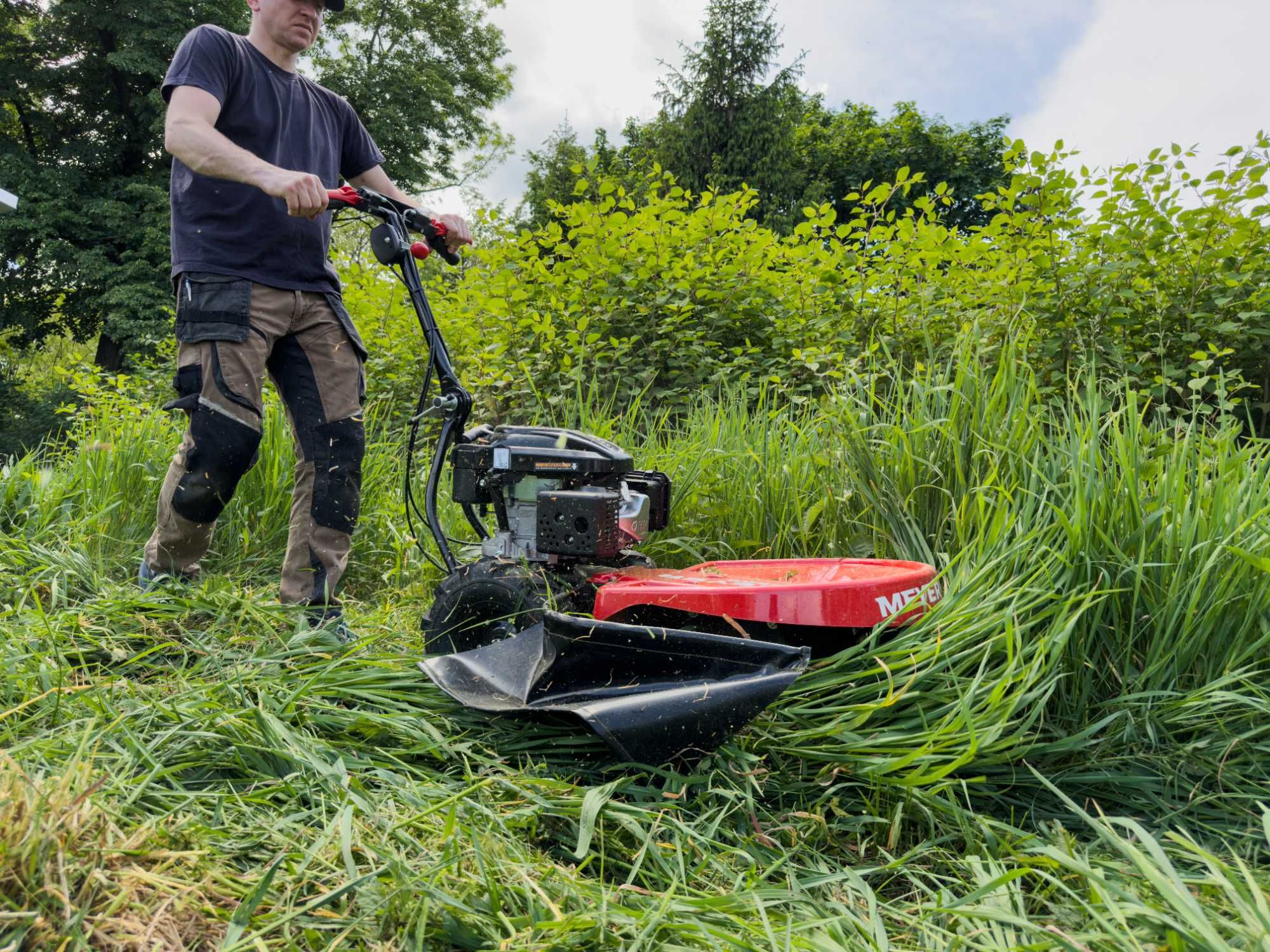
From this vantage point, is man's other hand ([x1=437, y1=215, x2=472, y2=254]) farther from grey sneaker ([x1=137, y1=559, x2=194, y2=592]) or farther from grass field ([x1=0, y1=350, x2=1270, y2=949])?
grey sneaker ([x1=137, y1=559, x2=194, y2=592])

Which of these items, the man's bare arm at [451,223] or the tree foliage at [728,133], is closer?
the man's bare arm at [451,223]

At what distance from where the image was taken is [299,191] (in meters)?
2.16

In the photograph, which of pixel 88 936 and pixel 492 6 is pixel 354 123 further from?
pixel 492 6

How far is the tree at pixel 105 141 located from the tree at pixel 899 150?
11286mm

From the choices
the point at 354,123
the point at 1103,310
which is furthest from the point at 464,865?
the point at 1103,310

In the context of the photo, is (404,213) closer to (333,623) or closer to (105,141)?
(333,623)

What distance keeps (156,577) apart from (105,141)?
19.8m

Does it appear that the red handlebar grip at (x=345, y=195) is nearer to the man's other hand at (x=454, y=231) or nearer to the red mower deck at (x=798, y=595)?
the man's other hand at (x=454, y=231)

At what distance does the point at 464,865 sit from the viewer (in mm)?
1340

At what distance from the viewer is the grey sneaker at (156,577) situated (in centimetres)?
260

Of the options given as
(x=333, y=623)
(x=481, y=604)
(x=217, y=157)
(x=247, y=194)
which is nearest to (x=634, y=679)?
(x=481, y=604)

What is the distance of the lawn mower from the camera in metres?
1.67

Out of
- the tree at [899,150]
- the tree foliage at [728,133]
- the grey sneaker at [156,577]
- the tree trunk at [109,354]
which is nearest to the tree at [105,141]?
the tree trunk at [109,354]

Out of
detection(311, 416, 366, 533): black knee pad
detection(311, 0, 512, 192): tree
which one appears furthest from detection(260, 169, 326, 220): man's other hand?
detection(311, 0, 512, 192): tree
